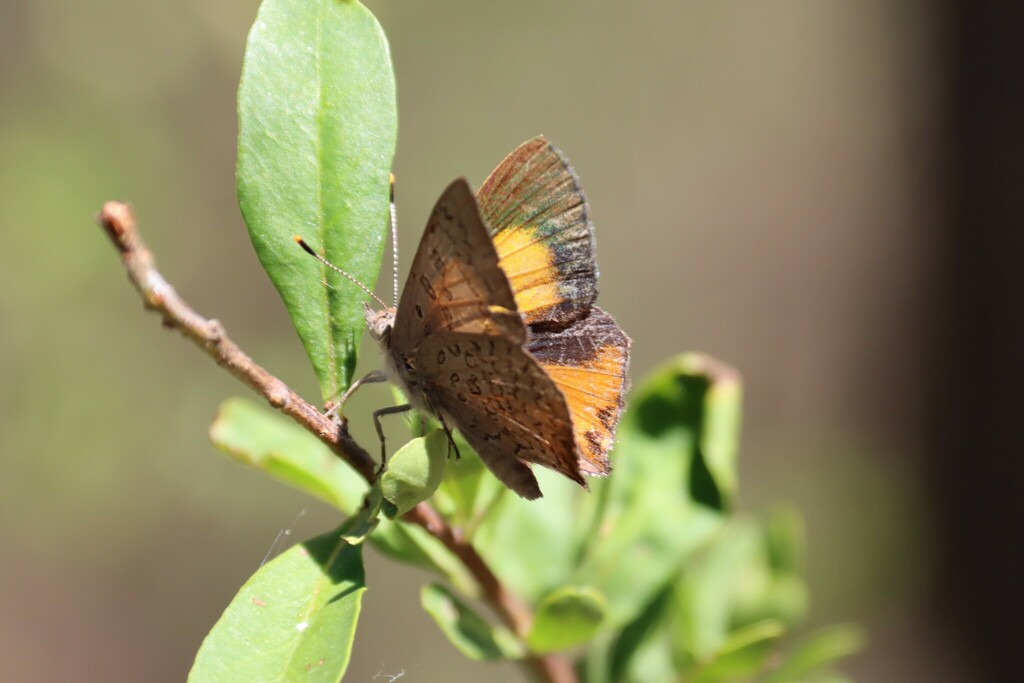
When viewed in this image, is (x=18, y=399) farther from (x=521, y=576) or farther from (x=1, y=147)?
(x=521, y=576)

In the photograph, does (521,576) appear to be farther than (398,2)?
No

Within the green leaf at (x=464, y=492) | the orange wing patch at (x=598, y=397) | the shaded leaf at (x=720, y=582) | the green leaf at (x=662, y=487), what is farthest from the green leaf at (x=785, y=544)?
the green leaf at (x=464, y=492)

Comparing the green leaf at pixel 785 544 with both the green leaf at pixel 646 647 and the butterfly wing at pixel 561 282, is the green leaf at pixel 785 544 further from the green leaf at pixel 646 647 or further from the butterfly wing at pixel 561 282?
the butterfly wing at pixel 561 282

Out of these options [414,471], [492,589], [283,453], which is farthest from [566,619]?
[283,453]

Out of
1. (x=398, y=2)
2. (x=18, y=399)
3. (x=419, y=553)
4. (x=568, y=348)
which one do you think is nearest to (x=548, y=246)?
(x=568, y=348)

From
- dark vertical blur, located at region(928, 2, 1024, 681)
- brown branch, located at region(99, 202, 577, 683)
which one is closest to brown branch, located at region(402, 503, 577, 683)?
brown branch, located at region(99, 202, 577, 683)

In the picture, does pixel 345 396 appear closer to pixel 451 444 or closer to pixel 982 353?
pixel 451 444
